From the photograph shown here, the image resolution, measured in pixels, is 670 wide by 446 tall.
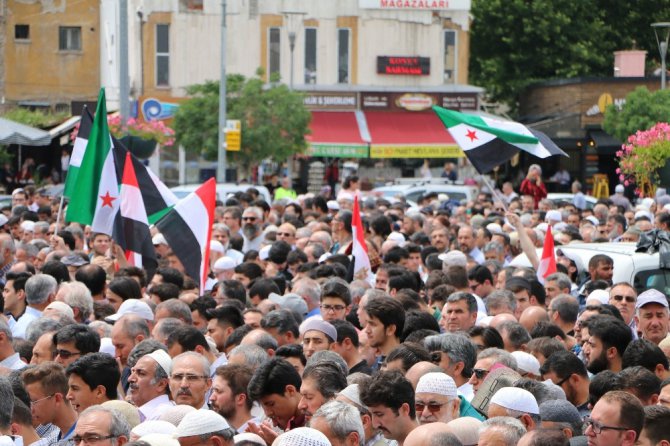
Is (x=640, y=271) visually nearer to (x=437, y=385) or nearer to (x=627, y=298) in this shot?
(x=627, y=298)

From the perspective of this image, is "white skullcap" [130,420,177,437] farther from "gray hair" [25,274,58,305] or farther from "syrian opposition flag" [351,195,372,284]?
"syrian opposition flag" [351,195,372,284]

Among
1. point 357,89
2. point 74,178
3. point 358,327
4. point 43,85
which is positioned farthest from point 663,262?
point 43,85

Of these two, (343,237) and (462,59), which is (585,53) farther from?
(343,237)

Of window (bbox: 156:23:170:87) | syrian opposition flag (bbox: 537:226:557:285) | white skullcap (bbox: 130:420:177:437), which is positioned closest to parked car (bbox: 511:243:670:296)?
syrian opposition flag (bbox: 537:226:557:285)

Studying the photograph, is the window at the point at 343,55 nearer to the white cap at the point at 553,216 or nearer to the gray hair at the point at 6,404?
the white cap at the point at 553,216

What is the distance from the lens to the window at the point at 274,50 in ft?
153

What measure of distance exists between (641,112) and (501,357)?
113 ft

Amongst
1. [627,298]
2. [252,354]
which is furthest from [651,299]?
[252,354]

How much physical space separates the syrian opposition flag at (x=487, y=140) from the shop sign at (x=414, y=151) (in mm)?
27120

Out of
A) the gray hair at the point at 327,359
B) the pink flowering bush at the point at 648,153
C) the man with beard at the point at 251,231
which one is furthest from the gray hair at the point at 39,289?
the pink flowering bush at the point at 648,153

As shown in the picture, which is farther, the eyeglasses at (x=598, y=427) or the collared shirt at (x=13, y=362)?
the collared shirt at (x=13, y=362)

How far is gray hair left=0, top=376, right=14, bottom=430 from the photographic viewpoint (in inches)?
300

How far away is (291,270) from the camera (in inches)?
600

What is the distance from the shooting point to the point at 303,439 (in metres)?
6.60
